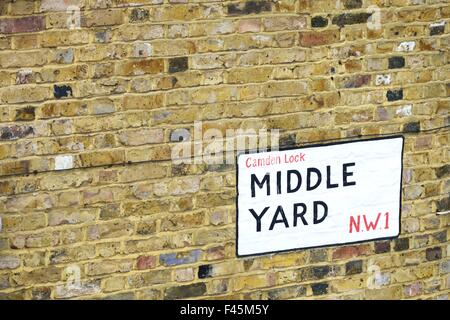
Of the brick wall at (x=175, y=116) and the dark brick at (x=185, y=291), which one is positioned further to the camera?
the dark brick at (x=185, y=291)

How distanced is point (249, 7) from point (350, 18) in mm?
503

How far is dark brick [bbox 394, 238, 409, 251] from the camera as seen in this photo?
14.8 feet

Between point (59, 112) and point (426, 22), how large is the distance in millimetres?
1804

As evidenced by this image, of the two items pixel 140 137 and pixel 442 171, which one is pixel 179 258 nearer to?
pixel 140 137

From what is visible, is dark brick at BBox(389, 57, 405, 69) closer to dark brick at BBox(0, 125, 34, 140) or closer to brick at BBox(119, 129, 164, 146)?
brick at BBox(119, 129, 164, 146)

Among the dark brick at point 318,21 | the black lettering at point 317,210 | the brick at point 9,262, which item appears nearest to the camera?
the brick at point 9,262

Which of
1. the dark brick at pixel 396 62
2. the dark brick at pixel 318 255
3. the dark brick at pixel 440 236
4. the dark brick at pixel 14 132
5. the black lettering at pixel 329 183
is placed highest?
the dark brick at pixel 396 62

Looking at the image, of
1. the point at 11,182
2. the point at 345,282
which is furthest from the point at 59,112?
the point at 345,282

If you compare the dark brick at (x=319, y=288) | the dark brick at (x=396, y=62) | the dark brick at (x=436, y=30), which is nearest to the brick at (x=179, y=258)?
the dark brick at (x=319, y=288)

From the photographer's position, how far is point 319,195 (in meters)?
4.33

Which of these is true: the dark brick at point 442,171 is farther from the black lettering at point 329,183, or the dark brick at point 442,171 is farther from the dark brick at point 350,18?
the dark brick at point 350,18

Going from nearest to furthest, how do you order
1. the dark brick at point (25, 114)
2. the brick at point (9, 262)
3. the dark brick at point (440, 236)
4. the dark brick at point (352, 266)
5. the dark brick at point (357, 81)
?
the dark brick at point (25, 114) < the brick at point (9, 262) < the dark brick at point (357, 81) < the dark brick at point (352, 266) < the dark brick at point (440, 236)

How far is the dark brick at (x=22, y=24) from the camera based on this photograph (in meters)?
3.69

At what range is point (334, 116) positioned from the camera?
4246 millimetres
